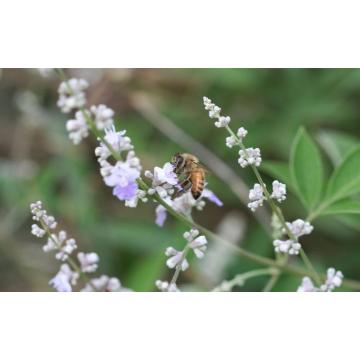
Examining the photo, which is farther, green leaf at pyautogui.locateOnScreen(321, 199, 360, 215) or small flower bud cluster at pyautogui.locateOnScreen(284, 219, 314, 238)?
green leaf at pyautogui.locateOnScreen(321, 199, 360, 215)

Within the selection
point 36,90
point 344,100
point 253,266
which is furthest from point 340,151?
point 36,90

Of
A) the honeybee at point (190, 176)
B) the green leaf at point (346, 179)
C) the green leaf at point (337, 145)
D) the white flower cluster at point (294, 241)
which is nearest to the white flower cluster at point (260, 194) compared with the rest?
the white flower cluster at point (294, 241)

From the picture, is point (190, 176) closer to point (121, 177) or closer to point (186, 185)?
point (186, 185)

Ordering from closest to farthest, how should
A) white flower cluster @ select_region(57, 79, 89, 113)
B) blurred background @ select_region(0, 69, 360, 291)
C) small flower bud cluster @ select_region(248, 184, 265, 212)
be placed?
1. white flower cluster @ select_region(57, 79, 89, 113)
2. small flower bud cluster @ select_region(248, 184, 265, 212)
3. blurred background @ select_region(0, 69, 360, 291)

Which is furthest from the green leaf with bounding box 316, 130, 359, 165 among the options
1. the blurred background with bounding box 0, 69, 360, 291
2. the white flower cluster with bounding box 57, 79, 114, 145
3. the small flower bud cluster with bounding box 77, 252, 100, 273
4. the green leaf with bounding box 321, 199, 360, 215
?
the white flower cluster with bounding box 57, 79, 114, 145

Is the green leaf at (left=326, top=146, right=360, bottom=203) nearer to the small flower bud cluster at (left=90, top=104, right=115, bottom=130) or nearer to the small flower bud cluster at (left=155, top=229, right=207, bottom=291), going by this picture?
the small flower bud cluster at (left=155, top=229, right=207, bottom=291)

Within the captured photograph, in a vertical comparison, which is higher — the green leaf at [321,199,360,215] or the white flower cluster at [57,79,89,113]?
the green leaf at [321,199,360,215]

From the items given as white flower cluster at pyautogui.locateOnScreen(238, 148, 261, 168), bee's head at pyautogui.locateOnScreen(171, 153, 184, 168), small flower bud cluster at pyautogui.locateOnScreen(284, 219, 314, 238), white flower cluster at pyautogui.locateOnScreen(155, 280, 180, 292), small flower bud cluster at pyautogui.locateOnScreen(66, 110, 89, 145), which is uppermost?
bee's head at pyautogui.locateOnScreen(171, 153, 184, 168)
